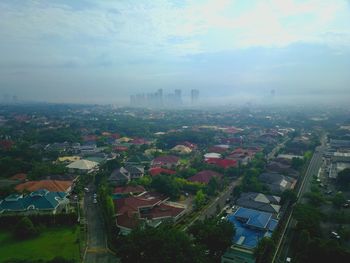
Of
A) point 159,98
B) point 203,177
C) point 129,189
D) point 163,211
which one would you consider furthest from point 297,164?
point 159,98

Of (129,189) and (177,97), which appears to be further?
(177,97)

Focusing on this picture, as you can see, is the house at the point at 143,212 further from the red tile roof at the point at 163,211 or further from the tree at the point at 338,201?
the tree at the point at 338,201

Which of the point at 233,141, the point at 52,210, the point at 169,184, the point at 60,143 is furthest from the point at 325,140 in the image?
the point at 52,210

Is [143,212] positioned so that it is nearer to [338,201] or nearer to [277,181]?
[277,181]

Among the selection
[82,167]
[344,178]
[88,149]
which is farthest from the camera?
[88,149]

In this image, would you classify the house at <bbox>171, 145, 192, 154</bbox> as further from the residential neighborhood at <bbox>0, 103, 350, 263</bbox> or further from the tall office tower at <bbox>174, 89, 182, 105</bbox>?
the tall office tower at <bbox>174, 89, 182, 105</bbox>

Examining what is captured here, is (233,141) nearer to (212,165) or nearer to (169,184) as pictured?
(212,165)

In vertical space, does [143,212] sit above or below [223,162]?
above

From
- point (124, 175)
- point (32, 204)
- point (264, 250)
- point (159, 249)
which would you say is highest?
point (159, 249)
